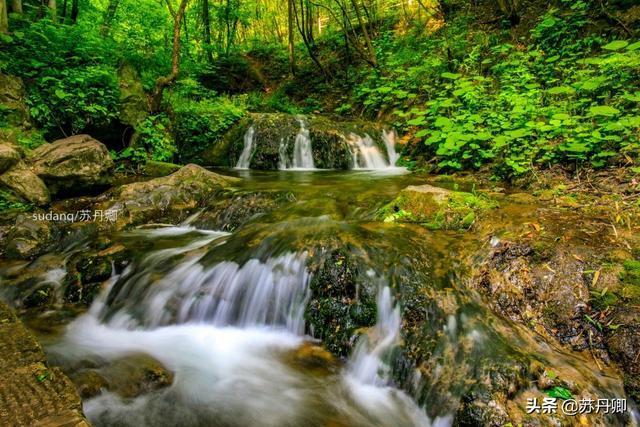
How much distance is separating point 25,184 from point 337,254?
4773mm

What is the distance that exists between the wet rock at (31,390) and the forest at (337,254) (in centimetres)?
1

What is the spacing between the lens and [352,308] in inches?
127

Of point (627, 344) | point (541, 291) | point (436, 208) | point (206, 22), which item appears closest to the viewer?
point (627, 344)

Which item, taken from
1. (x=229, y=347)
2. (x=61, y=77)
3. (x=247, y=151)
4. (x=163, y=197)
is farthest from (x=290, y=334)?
(x=247, y=151)

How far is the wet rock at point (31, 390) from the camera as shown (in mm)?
1561

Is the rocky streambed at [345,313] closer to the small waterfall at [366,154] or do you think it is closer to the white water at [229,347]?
the white water at [229,347]

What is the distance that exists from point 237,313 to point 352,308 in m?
1.25

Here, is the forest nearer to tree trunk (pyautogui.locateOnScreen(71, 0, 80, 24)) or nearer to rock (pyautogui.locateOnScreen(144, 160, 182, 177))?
rock (pyautogui.locateOnScreen(144, 160, 182, 177))

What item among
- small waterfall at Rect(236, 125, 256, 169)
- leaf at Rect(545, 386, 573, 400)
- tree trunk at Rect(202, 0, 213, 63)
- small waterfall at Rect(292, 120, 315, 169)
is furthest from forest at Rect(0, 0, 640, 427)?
tree trunk at Rect(202, 0, 213, 63)

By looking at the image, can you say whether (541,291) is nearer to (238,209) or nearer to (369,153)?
(238,209)

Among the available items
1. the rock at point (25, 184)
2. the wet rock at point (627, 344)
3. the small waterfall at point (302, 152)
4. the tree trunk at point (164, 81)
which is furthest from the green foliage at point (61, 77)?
the wet rock at point (627, 344)

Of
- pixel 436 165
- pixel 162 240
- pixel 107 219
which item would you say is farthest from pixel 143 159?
pixel 436 165

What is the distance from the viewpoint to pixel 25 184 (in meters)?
5.32

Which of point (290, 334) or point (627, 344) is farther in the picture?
point (290, 334)
